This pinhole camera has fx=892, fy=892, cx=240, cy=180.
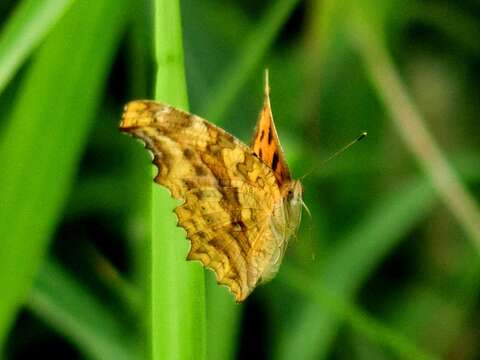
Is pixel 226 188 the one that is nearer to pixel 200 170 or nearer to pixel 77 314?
pixel 200 170

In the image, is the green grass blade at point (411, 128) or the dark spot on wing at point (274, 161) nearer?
the dark spot on wing at point (274, 161)

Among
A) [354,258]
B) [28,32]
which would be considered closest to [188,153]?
[28,32]

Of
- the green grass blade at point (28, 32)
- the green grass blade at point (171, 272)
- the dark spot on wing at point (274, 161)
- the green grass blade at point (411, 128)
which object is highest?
the green grass blade at point (411, 128)

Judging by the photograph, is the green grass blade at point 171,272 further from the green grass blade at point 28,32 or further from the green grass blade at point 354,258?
the green grass blade at point 354,258

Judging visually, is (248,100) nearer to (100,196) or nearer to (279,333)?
(100,196)

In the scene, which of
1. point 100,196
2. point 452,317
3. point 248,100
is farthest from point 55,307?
point 452,317

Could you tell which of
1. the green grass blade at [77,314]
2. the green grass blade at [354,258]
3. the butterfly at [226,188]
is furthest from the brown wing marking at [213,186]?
the green grass blade at [354,258]

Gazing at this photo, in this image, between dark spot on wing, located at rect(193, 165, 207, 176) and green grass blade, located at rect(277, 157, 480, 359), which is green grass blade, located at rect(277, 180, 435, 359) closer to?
green grass blade, located at rect(277, 157, 480, 359)
